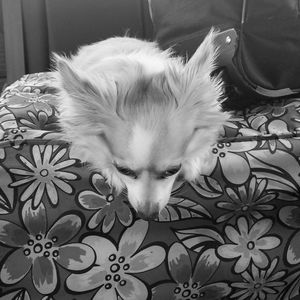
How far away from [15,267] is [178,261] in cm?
37

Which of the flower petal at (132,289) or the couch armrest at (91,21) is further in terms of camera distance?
the couch armrest at (91,21)

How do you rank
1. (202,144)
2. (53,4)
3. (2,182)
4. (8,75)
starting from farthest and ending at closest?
(8,75) → (53,4) → (202,144) → (2,182)

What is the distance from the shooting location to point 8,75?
7.09 ft

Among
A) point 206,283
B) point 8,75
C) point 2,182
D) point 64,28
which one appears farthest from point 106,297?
point 8,75

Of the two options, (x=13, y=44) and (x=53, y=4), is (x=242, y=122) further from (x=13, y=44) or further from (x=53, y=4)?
(x=13, y=44)

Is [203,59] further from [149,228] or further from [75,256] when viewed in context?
[75,256]

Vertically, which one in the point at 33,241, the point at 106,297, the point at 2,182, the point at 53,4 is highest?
the point at 53,4

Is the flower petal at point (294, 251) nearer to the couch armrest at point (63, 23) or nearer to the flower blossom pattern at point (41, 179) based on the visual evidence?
Result: the flower blossom pattern at point (41, 179)

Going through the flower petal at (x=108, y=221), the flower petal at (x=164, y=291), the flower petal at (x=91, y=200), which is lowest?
the flower petal at (x=164, y=291)

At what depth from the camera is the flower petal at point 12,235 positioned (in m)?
0.92

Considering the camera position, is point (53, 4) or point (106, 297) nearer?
point (106, 297)

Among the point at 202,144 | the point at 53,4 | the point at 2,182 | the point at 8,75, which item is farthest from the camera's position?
the point at 8,75

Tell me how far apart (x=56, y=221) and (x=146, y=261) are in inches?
8.8

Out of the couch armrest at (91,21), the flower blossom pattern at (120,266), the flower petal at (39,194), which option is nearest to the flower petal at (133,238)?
the flower blossom pattern at (120,266)
